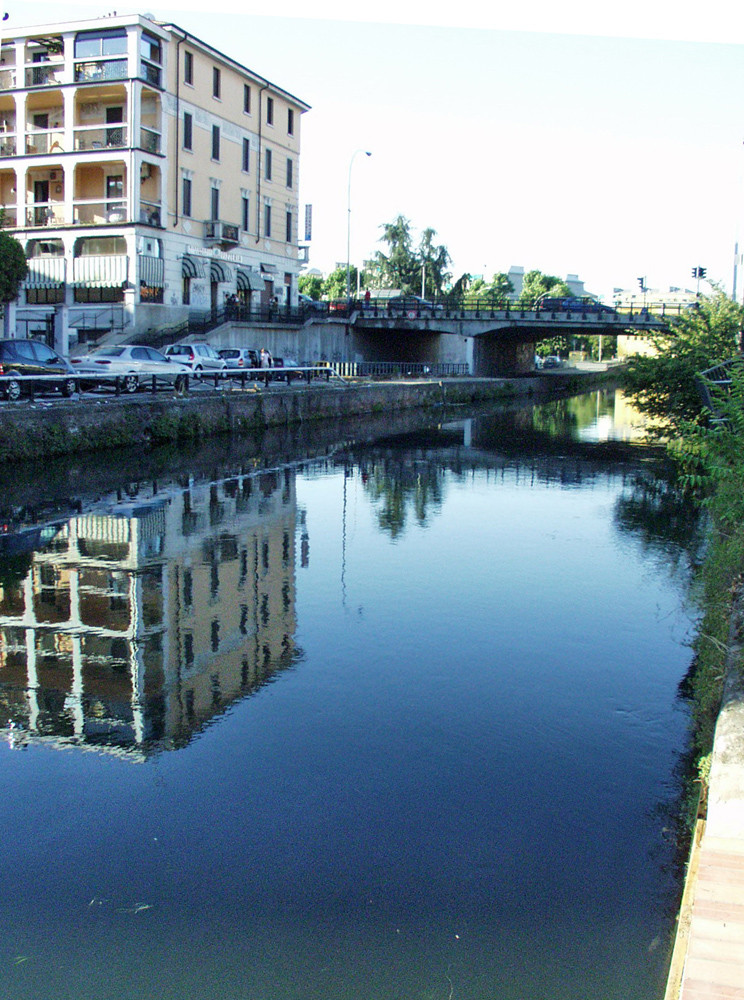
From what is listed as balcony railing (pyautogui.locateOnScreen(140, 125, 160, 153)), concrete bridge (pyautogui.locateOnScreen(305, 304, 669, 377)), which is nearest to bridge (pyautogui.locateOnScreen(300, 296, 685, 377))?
concrete bridge (pyautogui.locateOnScreen(305, 304, 669, 377))

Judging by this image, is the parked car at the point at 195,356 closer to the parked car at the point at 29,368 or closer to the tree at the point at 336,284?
the parked car at the point at 29,368

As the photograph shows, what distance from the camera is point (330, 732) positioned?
8.37 m

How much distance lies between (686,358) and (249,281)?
115 feet

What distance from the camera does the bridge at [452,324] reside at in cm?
5972

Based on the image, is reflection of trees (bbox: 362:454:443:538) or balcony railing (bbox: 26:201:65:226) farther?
balcony railing (bbox: 26:201:65:226)

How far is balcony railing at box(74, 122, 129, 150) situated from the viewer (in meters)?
45.6

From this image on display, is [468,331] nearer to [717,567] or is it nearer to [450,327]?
[450,327]

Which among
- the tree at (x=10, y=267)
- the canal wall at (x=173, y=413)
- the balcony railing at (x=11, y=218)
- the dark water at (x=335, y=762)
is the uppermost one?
the balcony railing at (x=11, y=218)

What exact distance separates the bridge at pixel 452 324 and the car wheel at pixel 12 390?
108ft

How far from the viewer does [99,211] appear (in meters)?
47.0

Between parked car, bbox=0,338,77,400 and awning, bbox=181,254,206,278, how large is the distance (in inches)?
886

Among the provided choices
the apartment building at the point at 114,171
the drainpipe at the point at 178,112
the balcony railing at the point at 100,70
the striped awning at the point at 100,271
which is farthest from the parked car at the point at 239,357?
the balcony railing at the point at 100,70

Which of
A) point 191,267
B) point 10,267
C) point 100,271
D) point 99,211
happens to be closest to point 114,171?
point 99,211

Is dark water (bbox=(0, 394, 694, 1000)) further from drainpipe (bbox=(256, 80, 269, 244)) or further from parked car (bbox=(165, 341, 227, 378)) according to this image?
drainpipe (bbox=(256, 80, 269, 244))
